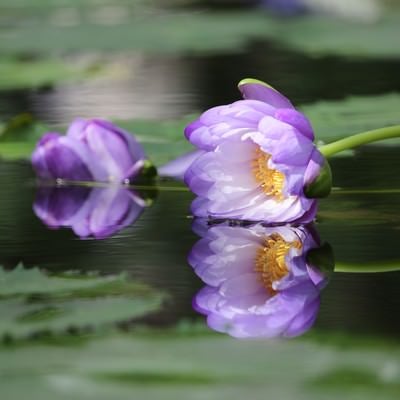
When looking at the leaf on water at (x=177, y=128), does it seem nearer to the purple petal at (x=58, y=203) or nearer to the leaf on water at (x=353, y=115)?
the leaf on water at (x=353, y=115)

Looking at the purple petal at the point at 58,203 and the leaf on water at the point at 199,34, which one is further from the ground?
the purple petal at the point at 58,203

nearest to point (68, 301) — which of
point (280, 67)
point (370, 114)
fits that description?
point (370, 114)

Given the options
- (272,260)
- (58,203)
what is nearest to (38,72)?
(58,203)

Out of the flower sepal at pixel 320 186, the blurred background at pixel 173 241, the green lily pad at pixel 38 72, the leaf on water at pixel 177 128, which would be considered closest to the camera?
the blurred background at pixel 173 241

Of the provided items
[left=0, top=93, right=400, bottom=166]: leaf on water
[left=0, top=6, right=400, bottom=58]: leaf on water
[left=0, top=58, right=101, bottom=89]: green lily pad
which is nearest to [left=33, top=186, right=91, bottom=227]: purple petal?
[left=0, top=93, right=400, bottom=166]: leaf on water

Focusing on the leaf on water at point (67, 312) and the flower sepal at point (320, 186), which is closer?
the leaf on water at point (67, 312)

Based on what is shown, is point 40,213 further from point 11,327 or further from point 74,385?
Answer: point 74,385

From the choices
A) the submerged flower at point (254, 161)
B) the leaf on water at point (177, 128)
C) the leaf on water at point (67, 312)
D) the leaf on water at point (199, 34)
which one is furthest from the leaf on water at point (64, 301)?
the leaf on water at point (199, 34)
